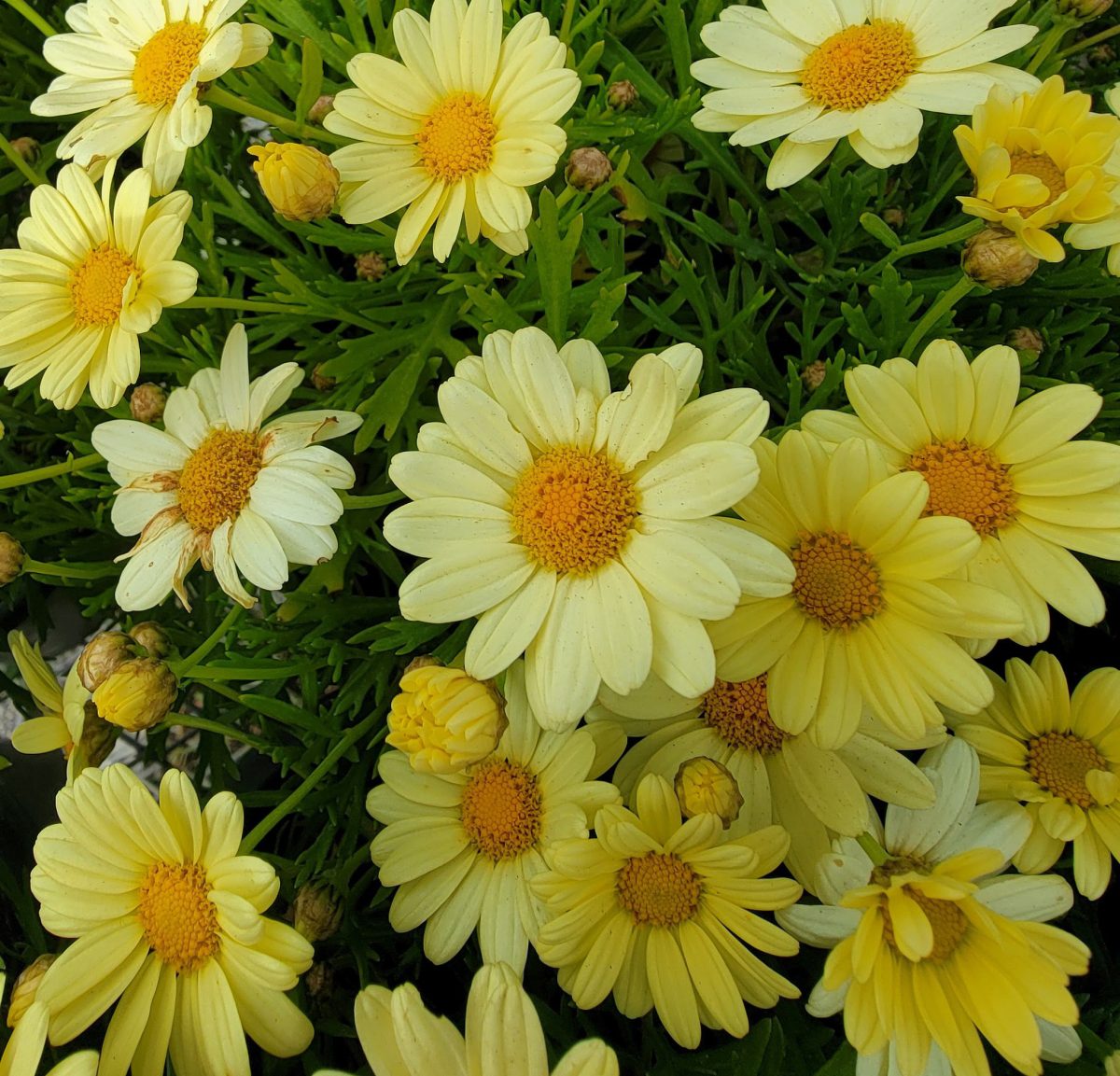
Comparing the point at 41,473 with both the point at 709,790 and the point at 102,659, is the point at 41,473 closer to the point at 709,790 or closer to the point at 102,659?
the point at 102,659

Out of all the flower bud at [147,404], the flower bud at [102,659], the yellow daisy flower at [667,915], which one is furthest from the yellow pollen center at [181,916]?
the flower bud at [147,404]

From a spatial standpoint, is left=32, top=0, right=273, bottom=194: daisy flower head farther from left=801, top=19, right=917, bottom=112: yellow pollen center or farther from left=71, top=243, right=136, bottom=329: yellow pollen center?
left=801, top=19, right=917, bottom=112: yellow pollen center

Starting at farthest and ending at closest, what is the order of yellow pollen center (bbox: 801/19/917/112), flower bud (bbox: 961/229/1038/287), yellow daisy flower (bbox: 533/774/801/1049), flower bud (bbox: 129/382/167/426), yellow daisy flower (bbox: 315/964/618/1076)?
flower bud (bbox: 129/382/167/426), yellow pollen center (bbox: 801/19/917/112), flower bud (bbox: 961/229/1038/287), yellow daisy flower (bbox: 533/774/801/1049), yellow daisy flower (bbox: 315/964/618/1076)

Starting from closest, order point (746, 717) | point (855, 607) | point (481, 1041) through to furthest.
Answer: point (481, 1041), point (855, 607), point (746, 717)

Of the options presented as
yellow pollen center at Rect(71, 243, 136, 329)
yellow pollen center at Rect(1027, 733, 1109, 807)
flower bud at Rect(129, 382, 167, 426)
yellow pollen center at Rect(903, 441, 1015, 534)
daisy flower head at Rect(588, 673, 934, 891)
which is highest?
yellow pollen center at Rect(71, 243, 136, 329)

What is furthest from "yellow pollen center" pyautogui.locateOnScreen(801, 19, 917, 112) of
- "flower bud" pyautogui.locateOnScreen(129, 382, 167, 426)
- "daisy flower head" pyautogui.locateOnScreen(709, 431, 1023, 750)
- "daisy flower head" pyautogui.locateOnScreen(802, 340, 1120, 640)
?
"flower bud" pyautogui.locateOnScreen(129, 382, 167, 426)

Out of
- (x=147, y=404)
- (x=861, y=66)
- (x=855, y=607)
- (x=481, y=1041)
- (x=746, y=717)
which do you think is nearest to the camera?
(x=481, y=1041)

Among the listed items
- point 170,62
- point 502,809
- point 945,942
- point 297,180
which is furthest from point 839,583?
point 170,62
